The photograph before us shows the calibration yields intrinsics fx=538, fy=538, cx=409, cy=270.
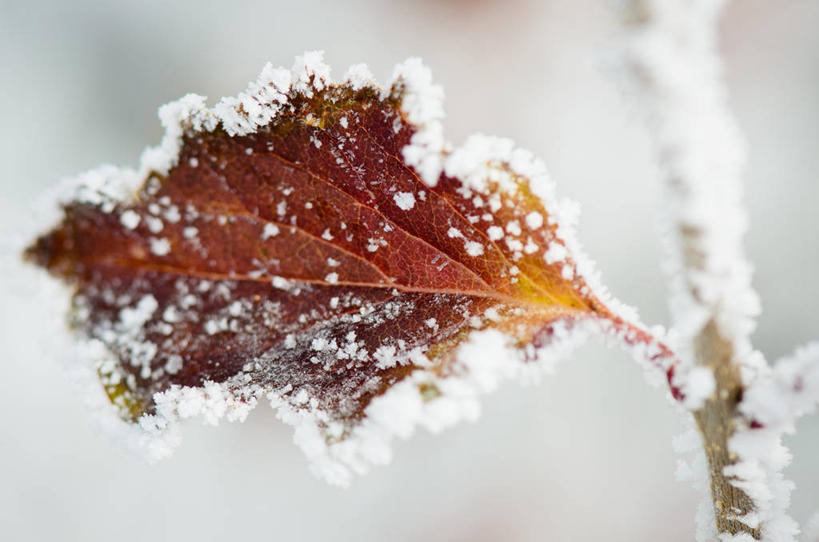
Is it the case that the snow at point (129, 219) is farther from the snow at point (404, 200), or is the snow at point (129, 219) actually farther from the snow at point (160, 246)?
the snow at point (404, 200)

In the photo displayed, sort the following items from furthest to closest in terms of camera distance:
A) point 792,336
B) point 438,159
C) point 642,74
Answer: point 792,336
point 438,159
point 642,74

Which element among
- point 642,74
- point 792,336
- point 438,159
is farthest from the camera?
point 792,336

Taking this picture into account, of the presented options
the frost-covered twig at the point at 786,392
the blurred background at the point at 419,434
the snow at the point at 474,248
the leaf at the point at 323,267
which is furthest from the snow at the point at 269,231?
the blurred background at the point at 419,434

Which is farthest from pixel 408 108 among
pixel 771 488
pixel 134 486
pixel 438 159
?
pixel 134 486

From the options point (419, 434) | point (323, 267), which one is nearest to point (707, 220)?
point (323, 267)

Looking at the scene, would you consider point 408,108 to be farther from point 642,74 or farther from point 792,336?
point 792,336

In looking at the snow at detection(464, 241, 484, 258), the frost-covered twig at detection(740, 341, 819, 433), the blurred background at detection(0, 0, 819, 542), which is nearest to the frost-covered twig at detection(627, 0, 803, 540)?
the frost-covered twig at detection(740, 341, 819, 433)
